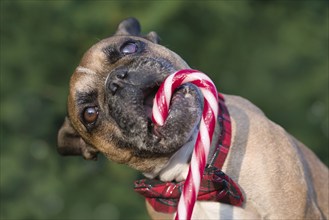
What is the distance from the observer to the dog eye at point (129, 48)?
13.5 ft

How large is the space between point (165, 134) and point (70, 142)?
1013 millimetres

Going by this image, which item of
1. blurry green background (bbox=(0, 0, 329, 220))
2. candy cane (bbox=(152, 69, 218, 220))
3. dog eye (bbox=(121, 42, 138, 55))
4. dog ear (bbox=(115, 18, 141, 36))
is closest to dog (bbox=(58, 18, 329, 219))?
dog eye (bbox=(121, 42, 138, 55))

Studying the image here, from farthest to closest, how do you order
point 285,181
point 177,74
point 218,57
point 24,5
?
point 218,57 < point 24,5 < point 285,181 < point 177,74

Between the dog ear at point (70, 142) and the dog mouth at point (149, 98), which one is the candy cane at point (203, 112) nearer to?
the dog mouth at point (149, 98)

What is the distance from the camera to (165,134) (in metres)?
3.78

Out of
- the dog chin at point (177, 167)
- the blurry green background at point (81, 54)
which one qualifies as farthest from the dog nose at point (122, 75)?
the blurry green background at point (81, 54)

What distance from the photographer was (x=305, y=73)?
7.98 m

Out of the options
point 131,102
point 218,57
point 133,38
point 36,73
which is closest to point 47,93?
point 36,73

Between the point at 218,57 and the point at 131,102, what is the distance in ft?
13.4

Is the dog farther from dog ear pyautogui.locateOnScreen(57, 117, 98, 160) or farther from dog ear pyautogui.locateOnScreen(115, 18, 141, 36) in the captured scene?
dog ear pyautogui.locateOnScreen(115, 18, 141, 36)

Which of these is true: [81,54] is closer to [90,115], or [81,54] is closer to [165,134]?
[90,115]

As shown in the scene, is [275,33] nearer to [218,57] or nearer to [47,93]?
[218,57]

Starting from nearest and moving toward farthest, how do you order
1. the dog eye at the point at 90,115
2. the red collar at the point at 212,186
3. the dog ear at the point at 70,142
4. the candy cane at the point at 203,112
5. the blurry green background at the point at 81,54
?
the candy cane at the point at 203,112 < the red collar at the point at 212,186 < the dog eye at the point at 90,115 < the dog ear at the point at 70,142 < the blurry green background at the point at 81,54

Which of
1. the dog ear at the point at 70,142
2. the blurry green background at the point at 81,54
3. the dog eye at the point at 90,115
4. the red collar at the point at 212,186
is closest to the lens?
the red collar at the point at 212,186
